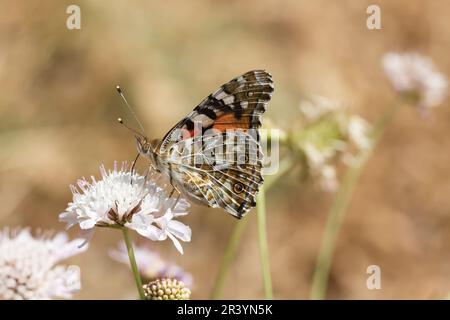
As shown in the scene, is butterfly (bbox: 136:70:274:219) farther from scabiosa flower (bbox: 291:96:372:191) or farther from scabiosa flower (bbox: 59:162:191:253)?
scabiosa flower (bbox: 291:96:372:191)

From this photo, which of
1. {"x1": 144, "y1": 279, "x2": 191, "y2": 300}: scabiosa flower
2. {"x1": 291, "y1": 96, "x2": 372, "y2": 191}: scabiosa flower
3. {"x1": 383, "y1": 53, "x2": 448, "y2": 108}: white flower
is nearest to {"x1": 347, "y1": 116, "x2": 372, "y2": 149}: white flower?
{"x1": 291, "y1": 96, "x2": 372, "y2": 191}: scabiosa flower

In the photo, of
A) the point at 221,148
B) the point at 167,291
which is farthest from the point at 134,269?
the point at 221,148

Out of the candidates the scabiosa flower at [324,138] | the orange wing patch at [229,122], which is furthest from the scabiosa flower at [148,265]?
the scabiosa flower at [324,138]

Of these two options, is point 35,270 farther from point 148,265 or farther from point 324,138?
point 324,138

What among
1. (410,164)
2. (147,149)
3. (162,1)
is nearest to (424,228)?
(410,164)
